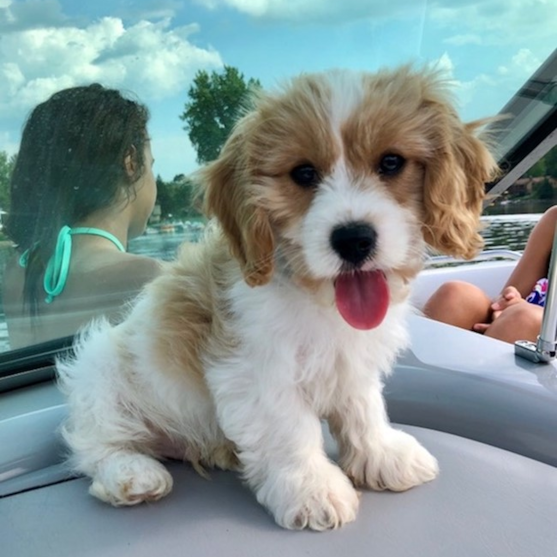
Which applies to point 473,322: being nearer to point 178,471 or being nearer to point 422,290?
point 422,290

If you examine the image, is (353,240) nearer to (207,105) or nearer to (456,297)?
(207,105)

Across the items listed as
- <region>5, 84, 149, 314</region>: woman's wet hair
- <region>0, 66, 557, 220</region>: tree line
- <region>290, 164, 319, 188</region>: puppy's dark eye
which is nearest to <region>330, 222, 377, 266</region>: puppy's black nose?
<region>290, 164, 319, 188</region>: puppy's dark eye

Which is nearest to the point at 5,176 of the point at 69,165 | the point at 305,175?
the point at 69,165

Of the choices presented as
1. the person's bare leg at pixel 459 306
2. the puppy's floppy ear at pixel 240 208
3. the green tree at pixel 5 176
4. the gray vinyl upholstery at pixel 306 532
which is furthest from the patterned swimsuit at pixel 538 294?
the green tree at pixel 5 176

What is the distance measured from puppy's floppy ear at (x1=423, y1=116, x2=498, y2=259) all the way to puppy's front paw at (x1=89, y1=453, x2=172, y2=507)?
789 mm

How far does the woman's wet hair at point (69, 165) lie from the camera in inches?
77.4

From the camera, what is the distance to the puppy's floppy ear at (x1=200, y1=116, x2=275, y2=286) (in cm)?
123

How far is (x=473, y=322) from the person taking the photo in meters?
2.77

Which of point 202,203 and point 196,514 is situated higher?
point 202,203

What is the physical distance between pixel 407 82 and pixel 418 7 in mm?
1295

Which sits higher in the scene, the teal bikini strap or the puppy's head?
the puppy's head

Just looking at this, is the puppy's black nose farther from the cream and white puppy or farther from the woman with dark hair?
the woman with dark hair

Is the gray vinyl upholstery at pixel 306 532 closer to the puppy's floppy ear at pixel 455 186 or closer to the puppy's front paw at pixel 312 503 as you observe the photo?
the puppy's front paw at pixel 312 503

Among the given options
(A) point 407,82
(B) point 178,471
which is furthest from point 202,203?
(B) point 178,471
